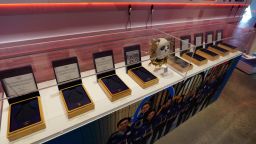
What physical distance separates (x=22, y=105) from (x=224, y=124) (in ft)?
8.26

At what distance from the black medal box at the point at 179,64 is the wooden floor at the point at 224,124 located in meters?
1.02

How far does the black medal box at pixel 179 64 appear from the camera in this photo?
4.88ft

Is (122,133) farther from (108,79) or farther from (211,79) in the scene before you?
(211,79)

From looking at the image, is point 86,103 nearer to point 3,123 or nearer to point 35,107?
point 35,107

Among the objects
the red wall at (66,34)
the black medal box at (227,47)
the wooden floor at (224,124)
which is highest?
the red wall at (66,34)

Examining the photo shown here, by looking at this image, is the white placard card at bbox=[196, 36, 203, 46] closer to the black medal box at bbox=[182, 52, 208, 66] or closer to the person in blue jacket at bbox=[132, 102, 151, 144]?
the black medal box at bbox=[182, 52, 208, 66]

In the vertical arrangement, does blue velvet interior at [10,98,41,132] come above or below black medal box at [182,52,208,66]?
above

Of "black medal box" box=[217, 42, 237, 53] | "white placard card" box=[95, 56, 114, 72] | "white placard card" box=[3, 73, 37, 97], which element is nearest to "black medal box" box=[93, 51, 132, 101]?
"white placard card" box=[95, 56, 114, 72]

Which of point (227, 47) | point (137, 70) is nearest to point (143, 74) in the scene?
point (137, 70)

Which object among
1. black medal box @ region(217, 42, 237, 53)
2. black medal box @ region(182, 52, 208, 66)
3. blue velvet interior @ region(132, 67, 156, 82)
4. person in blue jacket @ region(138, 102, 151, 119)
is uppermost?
blue velvet interior @ region(132, 67, 156, 82)

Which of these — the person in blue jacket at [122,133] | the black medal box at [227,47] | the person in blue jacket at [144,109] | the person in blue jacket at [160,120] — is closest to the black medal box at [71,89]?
the person in blue jacket at [122,133]

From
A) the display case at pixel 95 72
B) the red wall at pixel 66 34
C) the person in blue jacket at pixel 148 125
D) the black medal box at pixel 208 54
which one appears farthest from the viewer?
the black medal box at pixel 208 54

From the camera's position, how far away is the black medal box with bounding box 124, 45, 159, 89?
1256mm

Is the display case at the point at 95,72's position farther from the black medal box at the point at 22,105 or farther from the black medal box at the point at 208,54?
the black medal box at the point at 208,54
